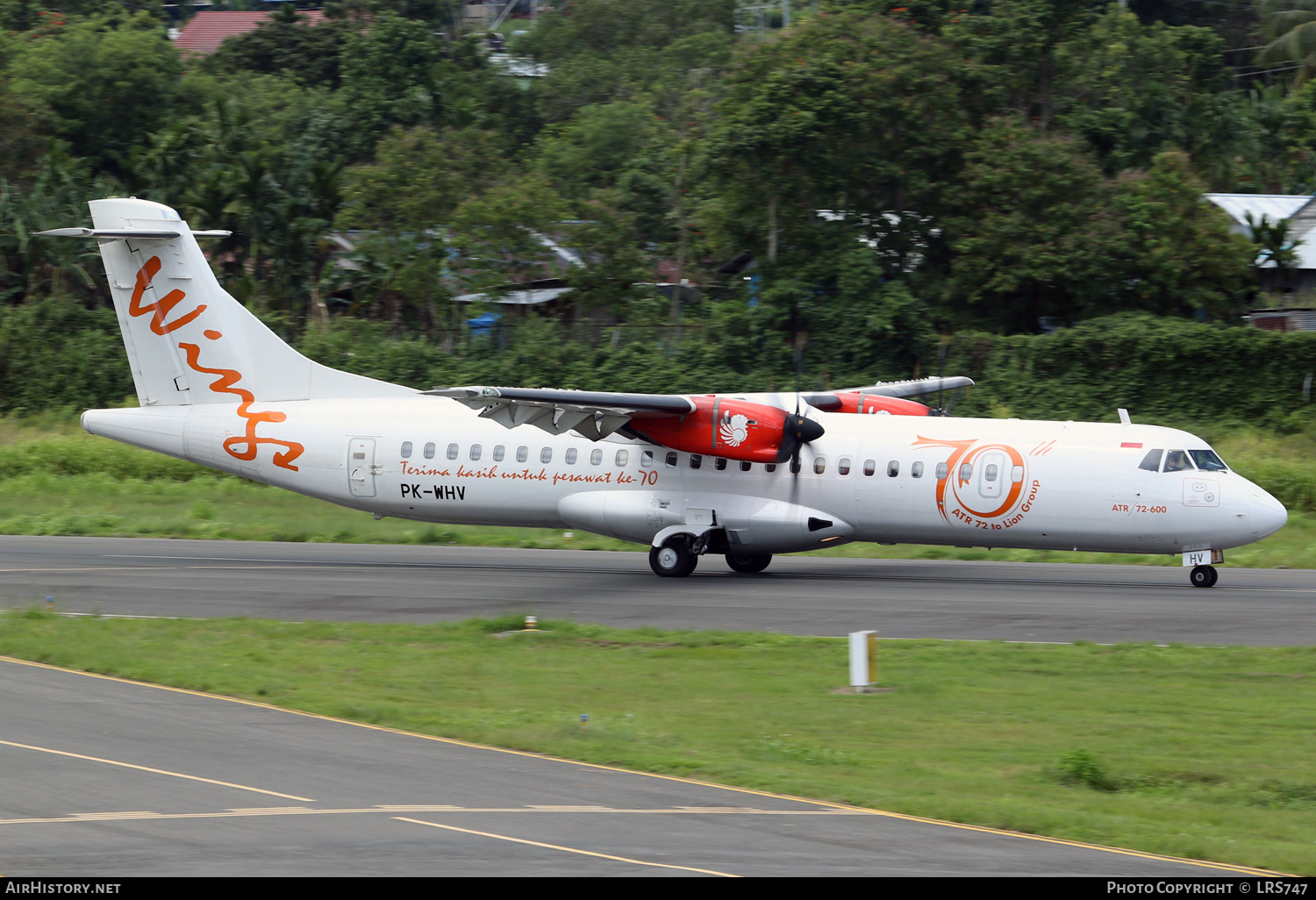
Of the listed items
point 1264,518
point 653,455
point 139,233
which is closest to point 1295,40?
point 1264,518

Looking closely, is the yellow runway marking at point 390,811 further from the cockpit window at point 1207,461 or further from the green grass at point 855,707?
Result: the cockpit window at point 1207,461

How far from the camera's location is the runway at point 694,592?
689 inches

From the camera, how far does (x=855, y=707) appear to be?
44.2 feet

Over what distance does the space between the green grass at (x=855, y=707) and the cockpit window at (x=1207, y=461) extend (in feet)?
15.9

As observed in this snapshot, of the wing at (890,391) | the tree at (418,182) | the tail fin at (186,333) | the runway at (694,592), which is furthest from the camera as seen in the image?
the tree at (418,182)

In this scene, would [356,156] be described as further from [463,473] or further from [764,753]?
[764,753]

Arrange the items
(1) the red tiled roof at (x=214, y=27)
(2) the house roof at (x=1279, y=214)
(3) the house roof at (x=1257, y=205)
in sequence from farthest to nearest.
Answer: (1) the red tiled roof at (x=214, y=27)
(3) the house roof at (x=1257, y=205)
(2) the house roof at (x=1279, y=214)

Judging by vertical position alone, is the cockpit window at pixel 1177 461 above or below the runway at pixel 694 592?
above

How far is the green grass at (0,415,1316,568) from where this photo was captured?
2616 cm

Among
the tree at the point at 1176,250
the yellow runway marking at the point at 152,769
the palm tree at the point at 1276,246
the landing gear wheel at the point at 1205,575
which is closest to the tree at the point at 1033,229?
the tree at the point at 1176,250

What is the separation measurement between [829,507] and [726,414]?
216 cm

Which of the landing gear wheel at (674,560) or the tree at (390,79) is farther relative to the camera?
the tree at (390,79)

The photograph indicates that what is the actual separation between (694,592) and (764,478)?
2.32 metres

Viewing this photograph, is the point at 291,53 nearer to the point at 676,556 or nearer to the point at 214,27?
the point at 214,27
